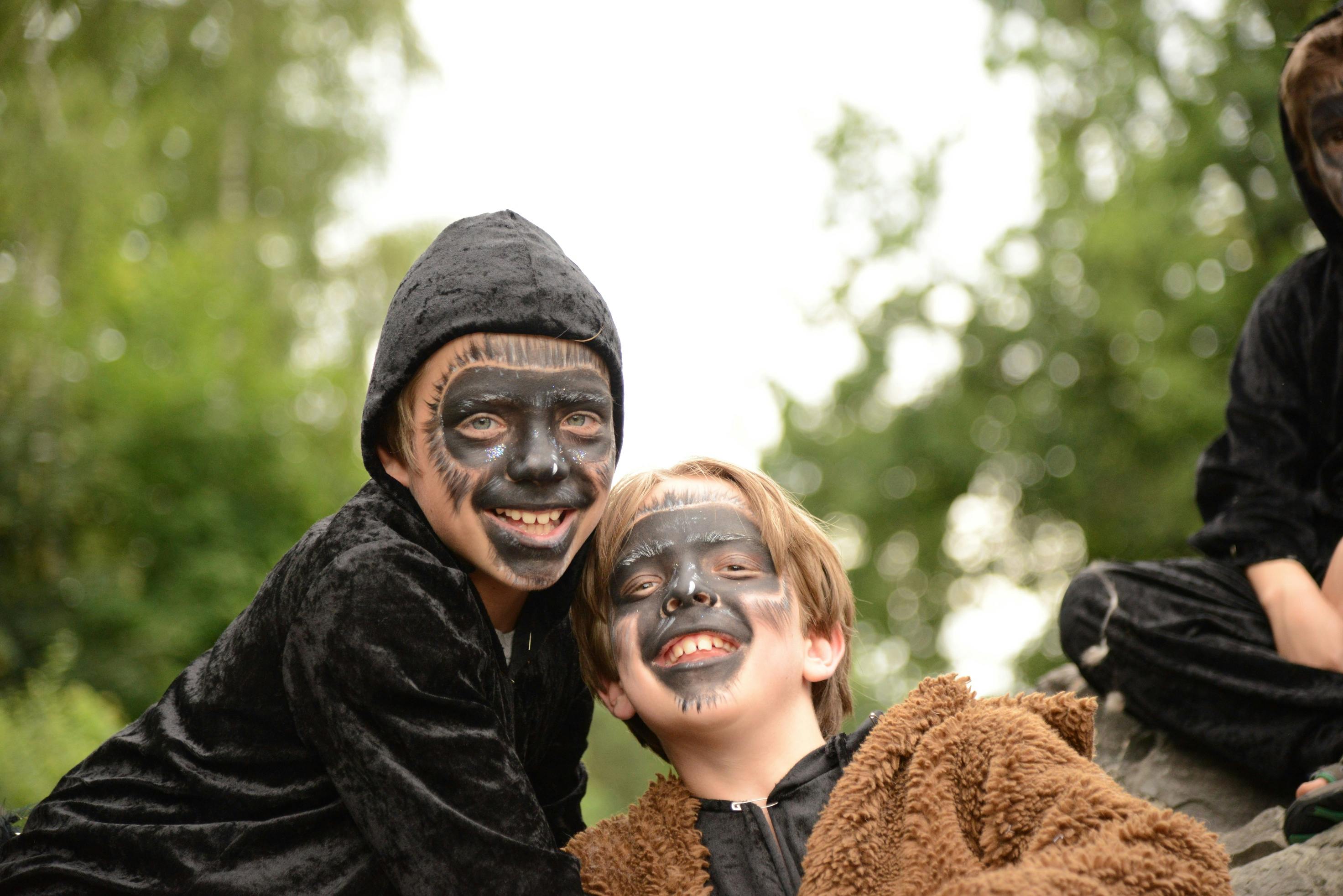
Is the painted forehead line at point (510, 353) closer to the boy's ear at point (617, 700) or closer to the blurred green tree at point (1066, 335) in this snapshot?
the boy's ear at point (617, 700)

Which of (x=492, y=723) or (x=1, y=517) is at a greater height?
(x=1, y=517)

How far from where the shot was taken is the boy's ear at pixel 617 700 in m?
2.81

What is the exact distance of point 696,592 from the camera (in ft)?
8.59

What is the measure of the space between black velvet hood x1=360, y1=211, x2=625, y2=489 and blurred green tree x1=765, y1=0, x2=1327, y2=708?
7548 millimetres

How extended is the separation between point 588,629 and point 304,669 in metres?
0.66

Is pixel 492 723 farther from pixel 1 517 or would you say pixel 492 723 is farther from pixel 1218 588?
pixel 1 517

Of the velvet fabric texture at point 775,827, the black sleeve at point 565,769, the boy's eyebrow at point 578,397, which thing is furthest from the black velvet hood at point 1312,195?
the black sleeve at point 565,769

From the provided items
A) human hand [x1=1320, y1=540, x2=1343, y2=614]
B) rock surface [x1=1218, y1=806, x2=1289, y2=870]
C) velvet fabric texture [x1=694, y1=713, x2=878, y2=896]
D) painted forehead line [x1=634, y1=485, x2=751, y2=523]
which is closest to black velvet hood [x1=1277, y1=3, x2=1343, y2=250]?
human hand [x1=1320, y1=540, x2=1343, y2=614]

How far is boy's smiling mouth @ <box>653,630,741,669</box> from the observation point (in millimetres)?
2582

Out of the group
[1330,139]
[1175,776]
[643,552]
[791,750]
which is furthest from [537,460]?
[1330,139]

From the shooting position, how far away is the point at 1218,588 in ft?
12.3

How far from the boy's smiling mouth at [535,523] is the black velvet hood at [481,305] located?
0.92ft

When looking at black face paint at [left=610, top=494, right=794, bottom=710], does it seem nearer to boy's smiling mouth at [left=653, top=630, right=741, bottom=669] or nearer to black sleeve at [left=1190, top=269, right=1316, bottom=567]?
boy's smiling mouth at [left=653, top=630, right=741, bottom=669]

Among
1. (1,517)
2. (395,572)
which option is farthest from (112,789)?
(1,517)
